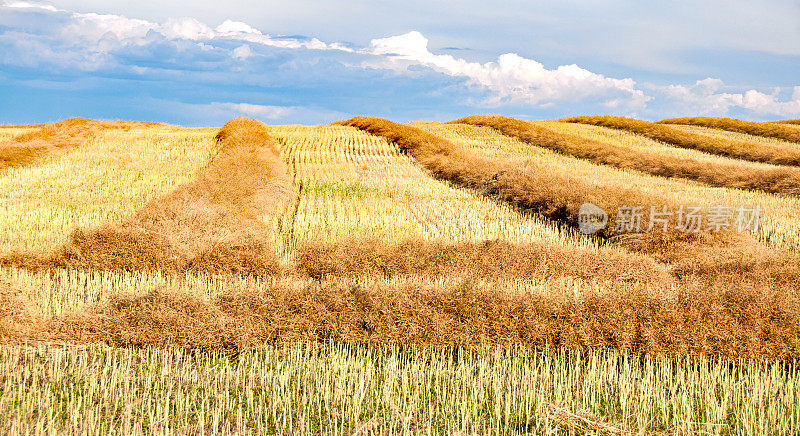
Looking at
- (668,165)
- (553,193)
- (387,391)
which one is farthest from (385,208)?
(668,165)

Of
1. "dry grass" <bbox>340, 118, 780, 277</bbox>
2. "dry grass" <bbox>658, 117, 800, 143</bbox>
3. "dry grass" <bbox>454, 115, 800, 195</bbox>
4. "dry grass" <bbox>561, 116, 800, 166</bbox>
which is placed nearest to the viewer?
"dry grass" <bbox>340, 118, 780, 277</bbox>

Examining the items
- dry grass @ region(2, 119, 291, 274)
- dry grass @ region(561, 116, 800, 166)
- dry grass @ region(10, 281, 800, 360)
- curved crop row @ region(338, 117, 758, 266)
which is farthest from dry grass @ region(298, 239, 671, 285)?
dry grass @ region(561, 116, 800, 166)

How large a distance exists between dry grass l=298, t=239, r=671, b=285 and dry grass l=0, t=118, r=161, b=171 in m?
17.6

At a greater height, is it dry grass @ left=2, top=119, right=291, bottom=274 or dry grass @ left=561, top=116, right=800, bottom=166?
dry grass @ left=561, top=116, right=800, bottom=166

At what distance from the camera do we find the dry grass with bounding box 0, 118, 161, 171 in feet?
76.6

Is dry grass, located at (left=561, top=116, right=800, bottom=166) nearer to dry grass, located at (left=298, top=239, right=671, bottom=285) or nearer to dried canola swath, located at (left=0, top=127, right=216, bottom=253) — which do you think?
dry grass, located at (left=298, top=239, right=671, bottom=285)

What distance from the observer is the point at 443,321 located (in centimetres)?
696

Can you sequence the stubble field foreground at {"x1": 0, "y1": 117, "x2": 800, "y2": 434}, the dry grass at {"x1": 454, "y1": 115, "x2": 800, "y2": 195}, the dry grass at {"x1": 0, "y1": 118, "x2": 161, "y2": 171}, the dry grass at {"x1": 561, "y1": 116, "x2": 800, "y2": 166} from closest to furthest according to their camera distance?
the stubble field foreground at {"x1": 0, "y1": 117, "x2": 800, "y2": 434}
the dry grass at {"x1": 454, "y1": 115, "x2": 800, "y2": 195}
the dry grass at {"x1": 0, "y1": 118, "x2": 161, "y2": 171}
the dry grass at {"x1": 561, "y1": 116, "x2": 800, "y2": 166}

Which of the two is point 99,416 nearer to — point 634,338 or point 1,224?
point 634,338

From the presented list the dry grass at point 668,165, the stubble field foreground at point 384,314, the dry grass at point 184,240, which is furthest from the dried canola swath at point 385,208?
the dry grass at point 668,165

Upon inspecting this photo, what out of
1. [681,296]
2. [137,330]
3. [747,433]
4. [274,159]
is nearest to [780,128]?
[274,159]

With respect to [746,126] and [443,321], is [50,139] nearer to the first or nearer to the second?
[443,321]

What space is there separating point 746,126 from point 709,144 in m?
9.34

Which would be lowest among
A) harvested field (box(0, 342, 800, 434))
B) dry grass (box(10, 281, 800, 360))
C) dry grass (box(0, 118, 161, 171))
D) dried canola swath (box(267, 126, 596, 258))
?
harvested field (box(0, 342, 800, 434))
